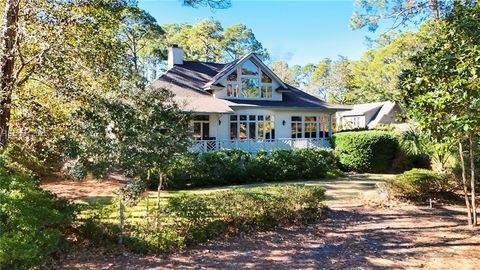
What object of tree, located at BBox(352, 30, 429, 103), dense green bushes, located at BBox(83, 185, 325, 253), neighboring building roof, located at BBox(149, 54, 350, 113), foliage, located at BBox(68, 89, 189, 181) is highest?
tree, located at BBox(352, 30, 429, 103)

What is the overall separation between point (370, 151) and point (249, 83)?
8.50 metres

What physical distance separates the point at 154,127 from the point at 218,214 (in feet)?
8.21

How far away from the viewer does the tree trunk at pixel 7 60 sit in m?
8.23

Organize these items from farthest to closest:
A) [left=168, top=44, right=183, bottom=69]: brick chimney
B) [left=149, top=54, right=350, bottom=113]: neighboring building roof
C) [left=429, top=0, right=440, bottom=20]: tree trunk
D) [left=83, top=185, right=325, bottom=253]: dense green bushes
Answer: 1. [left=168, top=44, right=183, bottom=69]: brick chimney
2. [left=149, top=54, right=350, bottom=113]: neighboring building roof
3. [left=429, top=0, right=440, bottom=20]: tree trunk
4. [left=83, top=185, right=325, bottom=253]: dense green bushes

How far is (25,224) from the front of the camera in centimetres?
562

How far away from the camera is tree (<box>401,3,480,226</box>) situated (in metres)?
5.78

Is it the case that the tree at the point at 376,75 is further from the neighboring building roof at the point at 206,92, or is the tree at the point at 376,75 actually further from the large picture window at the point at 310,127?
the neighboring building roof at the point at 206,92

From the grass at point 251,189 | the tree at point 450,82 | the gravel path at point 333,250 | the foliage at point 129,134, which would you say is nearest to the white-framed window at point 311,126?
the grass at point 251,189

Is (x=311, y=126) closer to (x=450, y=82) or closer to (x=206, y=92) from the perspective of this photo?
(x=206, y=92)

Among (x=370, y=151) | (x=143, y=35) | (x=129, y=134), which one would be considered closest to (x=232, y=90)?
(x=370, y=151)

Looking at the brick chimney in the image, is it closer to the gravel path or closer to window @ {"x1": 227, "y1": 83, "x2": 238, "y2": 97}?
window @ {"x1": 227, "y1": 83, "x2": 238, "y2": 97}

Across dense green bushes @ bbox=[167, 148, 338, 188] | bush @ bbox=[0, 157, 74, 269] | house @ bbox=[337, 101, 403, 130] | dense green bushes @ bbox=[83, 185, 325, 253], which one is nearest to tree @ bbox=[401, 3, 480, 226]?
dense green bushes @ bbox=[83, 185, 325, 253]

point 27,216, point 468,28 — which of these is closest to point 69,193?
point 27,216

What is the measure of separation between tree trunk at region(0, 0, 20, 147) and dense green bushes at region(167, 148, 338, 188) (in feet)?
21.4
